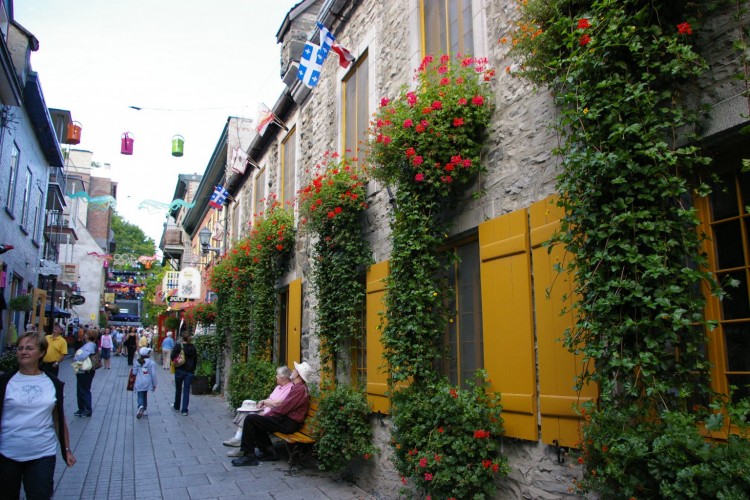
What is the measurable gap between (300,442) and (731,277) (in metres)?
5.33

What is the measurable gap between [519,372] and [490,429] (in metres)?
0.50

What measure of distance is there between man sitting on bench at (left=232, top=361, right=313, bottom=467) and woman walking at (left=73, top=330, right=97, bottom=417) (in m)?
4.55

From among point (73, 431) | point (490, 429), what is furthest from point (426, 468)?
point (73, 431)

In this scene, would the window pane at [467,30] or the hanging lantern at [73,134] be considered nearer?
the window pane at [467,30]

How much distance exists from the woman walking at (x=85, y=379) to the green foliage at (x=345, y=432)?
5934 millimetres

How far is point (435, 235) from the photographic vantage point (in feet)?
18.5

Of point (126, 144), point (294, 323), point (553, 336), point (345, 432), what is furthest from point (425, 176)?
point (126, 144)

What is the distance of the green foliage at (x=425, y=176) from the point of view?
5.26m

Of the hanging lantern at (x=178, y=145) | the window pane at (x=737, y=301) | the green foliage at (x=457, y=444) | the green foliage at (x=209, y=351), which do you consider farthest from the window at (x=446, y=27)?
the hanging lantern at (x=178, y=145)

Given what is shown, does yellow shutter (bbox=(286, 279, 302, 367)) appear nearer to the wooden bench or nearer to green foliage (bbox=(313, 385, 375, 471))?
the wooden bench

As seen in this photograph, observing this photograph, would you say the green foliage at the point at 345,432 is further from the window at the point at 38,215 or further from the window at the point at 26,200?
the window at the point at 38,215

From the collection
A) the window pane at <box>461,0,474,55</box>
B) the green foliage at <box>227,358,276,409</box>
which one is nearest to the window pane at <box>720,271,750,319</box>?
the window pane at <box>461,0,474,55</box>

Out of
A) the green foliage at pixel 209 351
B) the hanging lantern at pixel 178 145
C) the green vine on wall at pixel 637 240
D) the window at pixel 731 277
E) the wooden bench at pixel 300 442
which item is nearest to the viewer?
the green vine on wall at pixel 637 240

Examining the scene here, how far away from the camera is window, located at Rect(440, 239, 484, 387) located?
5352 millimetres
